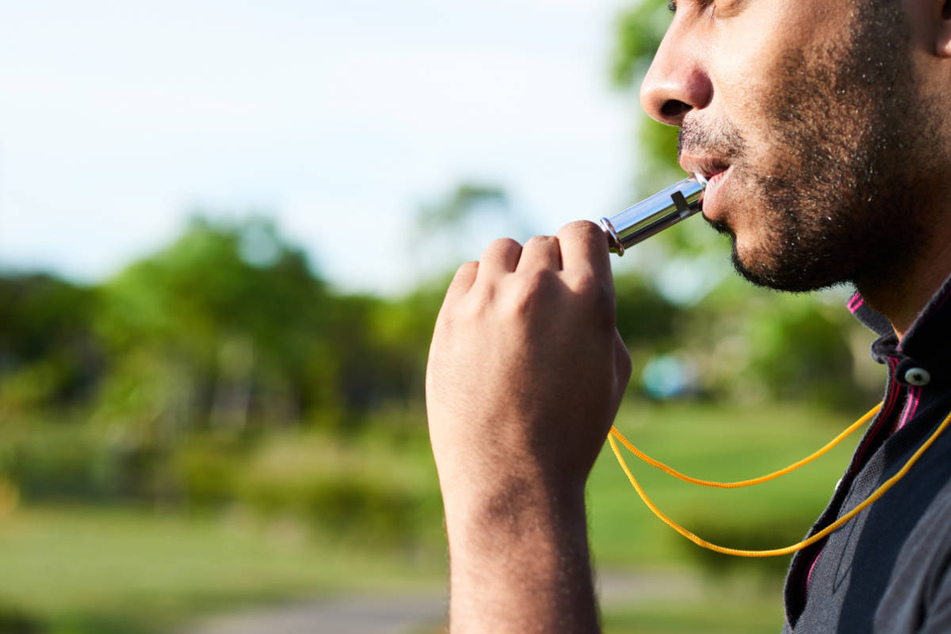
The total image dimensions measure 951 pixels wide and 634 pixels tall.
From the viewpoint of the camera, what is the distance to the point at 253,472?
21.5 meters

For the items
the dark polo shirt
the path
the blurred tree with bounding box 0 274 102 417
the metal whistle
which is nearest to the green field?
the path

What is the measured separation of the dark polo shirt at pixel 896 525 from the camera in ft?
3.84

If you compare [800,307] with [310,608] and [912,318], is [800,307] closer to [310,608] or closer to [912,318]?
[310,608]

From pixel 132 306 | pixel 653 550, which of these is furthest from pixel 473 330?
pixel 132 306

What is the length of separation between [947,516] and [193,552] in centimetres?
1510

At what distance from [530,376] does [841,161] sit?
2.09ft

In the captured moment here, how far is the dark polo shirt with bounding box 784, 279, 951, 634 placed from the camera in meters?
1.17

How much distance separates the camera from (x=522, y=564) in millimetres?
1289

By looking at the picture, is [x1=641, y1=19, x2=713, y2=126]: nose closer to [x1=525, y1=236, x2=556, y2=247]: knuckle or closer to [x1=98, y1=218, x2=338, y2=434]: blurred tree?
[x1=525, y1=236, x2=556, y2=247]: knuckle

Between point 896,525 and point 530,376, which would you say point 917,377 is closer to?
point 896,525

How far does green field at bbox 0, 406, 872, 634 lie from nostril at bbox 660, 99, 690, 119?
8535 millimetres

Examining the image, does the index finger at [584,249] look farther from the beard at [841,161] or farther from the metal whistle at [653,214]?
the beard at [841,161]

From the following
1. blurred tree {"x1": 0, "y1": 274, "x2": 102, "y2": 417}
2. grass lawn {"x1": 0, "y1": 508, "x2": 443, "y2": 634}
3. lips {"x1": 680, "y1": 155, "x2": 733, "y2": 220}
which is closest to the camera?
lips {"x1": 680, "y1": 155, "x2": 733, "y2": 220}

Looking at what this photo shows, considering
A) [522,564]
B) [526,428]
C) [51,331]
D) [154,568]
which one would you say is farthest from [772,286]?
[51,331]
